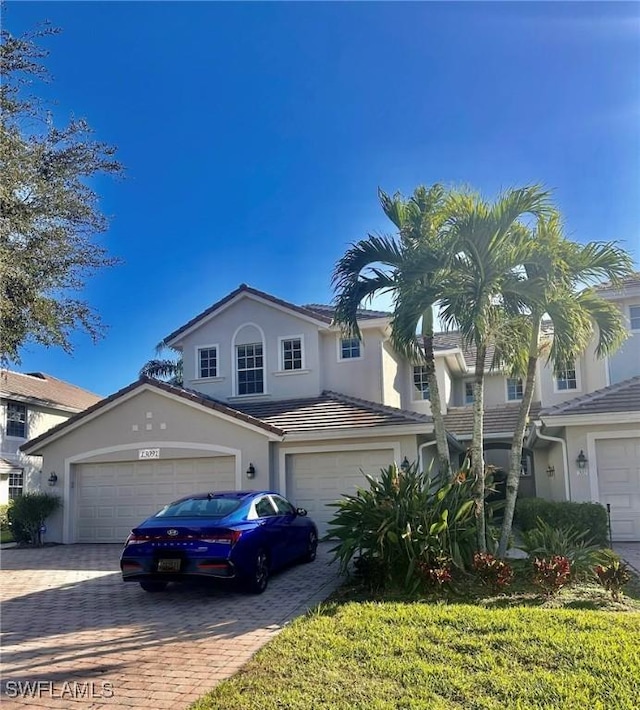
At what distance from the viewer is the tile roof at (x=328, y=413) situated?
15.3 metres

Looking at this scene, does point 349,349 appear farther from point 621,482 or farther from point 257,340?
point 621,482

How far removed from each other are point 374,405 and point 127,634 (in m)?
10.5

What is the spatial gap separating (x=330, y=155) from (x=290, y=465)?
7.86 meters

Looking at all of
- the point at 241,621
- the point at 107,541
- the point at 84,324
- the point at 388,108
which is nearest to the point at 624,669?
the point at 241,621

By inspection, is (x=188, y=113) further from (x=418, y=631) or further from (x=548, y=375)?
(x=548, y=375)

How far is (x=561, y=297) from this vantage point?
984 cm

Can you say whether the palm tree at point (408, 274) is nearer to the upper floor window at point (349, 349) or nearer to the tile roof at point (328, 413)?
the tile roof at point (328, 413)

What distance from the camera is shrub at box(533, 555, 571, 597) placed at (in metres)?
8.02

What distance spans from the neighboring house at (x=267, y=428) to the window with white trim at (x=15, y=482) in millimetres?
11520

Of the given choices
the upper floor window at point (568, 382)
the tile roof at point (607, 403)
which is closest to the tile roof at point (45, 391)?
the upper floor window at point (568, 382)

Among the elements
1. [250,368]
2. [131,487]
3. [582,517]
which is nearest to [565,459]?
[582,517]

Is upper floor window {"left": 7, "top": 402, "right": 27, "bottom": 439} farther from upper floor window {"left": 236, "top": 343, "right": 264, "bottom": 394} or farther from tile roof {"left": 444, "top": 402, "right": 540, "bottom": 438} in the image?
tile roof {"left": 444, "top": 402, "right": 540, "bottom": 438}

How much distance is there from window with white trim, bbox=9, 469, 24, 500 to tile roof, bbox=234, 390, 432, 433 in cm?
1463

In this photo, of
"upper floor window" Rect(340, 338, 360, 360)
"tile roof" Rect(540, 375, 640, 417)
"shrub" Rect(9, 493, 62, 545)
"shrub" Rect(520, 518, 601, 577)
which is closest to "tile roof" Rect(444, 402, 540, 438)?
"tile roof" Rect(540, 375, 640, 417)
